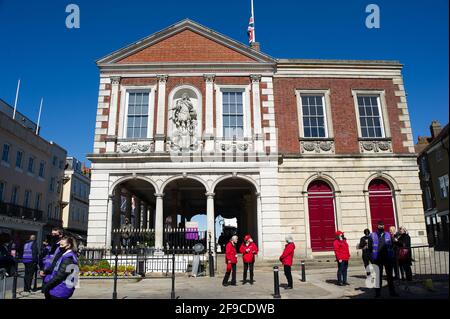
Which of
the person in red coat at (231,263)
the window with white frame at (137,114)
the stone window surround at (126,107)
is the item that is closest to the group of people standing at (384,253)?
the person in red coat at (231,263)

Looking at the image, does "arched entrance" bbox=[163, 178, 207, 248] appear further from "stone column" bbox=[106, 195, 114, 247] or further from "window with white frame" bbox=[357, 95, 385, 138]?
"window with white frame" bbox=[357, 95, 385, 138]

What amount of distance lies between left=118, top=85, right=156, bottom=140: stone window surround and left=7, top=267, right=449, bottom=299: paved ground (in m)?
8.45

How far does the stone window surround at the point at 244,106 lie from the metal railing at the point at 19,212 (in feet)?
78.4

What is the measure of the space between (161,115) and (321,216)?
1046 cm

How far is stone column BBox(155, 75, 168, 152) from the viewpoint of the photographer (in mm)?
18750

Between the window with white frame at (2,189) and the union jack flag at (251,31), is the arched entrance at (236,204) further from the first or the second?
the window with white frame at (2,189)

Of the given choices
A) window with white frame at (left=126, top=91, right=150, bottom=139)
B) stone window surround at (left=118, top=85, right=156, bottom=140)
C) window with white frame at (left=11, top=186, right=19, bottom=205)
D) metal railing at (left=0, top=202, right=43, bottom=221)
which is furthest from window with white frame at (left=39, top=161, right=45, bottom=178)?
window with white frame at (left=126, top=91, right=150, bottom=139)

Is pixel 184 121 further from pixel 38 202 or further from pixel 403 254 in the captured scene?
pixel 38 202

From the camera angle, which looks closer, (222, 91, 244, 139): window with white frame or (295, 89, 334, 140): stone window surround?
(222, 91, 244, 139): window with white frame

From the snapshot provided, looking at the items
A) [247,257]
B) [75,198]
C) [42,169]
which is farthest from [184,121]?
[75,198]

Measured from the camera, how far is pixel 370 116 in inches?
798

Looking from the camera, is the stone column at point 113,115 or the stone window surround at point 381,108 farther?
the stone window surround at point 381,108

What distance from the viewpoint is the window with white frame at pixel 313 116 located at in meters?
19.9
